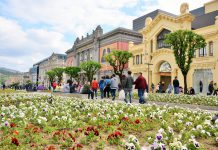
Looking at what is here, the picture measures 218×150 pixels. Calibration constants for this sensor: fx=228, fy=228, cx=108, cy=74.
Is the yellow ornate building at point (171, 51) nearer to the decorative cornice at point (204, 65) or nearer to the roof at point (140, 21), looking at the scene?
the decorative cornice at point (204, 65)

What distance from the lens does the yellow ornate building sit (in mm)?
29203

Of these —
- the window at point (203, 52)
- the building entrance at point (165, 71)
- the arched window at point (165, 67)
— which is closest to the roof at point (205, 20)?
the window at point (203, 52)

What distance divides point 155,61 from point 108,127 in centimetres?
3276

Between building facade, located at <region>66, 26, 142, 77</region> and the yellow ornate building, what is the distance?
3.55 meters

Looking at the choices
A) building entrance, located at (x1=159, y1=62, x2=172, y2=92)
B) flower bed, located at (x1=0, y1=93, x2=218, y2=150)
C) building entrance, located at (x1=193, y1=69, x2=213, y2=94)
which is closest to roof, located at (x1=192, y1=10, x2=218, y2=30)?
building entrance, located at (x1=159, y1=62, x2=172, y2=92)

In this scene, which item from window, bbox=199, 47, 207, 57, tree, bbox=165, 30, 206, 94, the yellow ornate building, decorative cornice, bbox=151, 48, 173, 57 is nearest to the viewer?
tree, bbox=165, 30, 206, 94

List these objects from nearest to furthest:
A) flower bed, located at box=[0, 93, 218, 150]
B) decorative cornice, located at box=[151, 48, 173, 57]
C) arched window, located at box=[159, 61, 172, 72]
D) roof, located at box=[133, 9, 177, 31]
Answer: flower bed, located at box=[0, 93, 218, 150]
decorative cornice, located at box=[151, 48, 173, 57]
arched window, located at box=[159, 61, 172, 72]
roof, located at box=[133, 9, 177, 31]

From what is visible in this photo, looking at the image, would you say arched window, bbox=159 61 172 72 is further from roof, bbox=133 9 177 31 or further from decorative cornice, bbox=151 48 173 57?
roof, bbox=133 9 177 31

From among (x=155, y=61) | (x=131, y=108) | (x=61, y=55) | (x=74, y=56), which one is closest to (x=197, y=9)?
(x=155, y=61)

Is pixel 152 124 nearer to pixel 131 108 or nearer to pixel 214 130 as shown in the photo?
pixel 214 130

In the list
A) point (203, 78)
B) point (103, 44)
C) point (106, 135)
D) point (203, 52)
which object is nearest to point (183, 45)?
point (203, 52)

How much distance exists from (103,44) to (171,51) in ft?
67.0

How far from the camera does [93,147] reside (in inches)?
181

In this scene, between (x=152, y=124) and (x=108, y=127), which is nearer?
(x=108, y=127)
